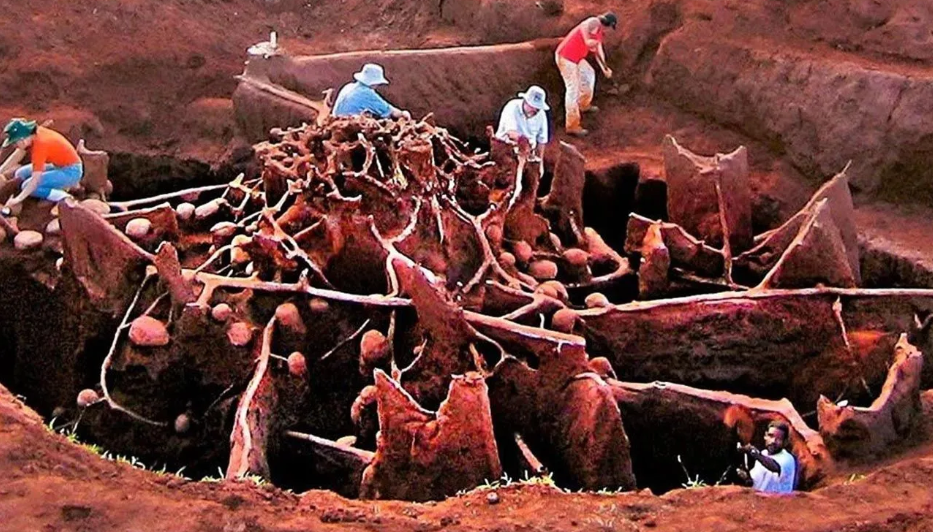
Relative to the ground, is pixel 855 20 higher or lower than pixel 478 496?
higher

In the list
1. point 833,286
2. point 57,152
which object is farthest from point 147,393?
point 833,286

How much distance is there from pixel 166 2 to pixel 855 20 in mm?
7471

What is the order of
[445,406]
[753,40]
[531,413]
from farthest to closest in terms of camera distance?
[753,40] → [531,413] → [445,406]

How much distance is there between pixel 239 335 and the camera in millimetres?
7512

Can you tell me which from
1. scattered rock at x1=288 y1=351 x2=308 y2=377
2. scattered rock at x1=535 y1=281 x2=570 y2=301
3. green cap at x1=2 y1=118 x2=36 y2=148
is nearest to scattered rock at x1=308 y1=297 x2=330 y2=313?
scattered rock at x1=288 y1=351 x2=308 y2=377

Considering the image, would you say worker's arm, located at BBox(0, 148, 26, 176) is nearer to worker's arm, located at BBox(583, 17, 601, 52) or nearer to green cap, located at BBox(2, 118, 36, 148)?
green cap, located at BBox(2, 118, 36, 148)

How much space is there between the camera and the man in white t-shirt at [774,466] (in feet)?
20.9

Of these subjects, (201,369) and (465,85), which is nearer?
(201,369)

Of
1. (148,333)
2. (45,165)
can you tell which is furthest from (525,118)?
(45,165)

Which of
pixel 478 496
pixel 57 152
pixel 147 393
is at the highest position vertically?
pixel 57 152

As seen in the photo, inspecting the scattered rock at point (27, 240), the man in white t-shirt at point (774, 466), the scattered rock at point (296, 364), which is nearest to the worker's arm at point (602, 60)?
the scattered rock at point (296, 364)

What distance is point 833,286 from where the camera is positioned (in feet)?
26.8

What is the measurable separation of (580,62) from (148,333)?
18.8 feet

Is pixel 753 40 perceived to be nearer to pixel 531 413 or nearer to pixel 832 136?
pixel 832 136
